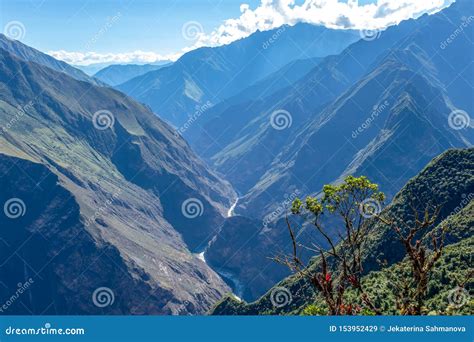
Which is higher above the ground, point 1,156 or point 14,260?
point 1,156

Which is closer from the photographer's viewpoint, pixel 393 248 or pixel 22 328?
pixel 22 328

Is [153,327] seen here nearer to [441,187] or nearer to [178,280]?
[441,187]

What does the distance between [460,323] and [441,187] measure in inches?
3562

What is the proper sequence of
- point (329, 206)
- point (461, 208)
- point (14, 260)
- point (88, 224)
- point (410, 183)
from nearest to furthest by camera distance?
→ point (329, 206) → point (461, 208) → point (410, 183) → point (14, 260) → point (88, 224)

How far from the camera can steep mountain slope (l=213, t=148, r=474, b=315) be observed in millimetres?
64375

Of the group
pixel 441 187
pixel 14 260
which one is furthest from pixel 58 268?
pixel 441 187

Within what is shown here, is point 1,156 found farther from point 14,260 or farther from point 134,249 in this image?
point 134,249

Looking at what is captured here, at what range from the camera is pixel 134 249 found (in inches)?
7662

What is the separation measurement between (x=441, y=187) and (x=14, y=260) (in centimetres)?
14838

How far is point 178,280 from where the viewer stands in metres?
194

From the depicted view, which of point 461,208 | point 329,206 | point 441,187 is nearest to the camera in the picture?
point 329,206

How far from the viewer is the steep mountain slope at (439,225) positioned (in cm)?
6438

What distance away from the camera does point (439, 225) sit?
268ft

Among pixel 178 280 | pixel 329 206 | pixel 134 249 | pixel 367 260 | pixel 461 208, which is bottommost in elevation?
pixel 178 280
